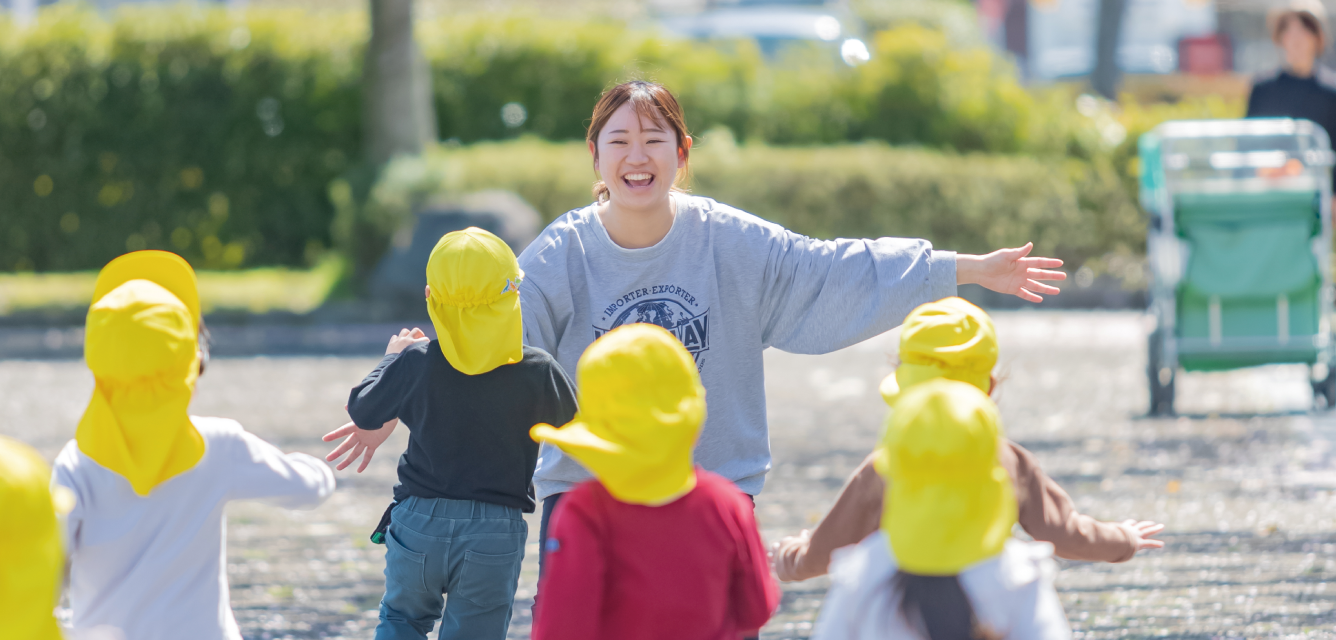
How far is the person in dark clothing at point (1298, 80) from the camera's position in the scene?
8.53 metres

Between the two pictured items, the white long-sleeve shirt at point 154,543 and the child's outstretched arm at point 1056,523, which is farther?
the child's outstretched arm at point 1056,523

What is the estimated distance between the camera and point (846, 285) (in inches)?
147

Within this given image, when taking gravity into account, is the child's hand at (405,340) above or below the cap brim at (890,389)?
above

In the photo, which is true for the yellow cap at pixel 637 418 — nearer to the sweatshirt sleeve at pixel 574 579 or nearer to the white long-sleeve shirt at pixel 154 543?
the sweatshirt sleeve at pixel 574 579


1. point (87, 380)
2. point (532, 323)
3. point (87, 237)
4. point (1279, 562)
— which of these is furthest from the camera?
point (87, 237)

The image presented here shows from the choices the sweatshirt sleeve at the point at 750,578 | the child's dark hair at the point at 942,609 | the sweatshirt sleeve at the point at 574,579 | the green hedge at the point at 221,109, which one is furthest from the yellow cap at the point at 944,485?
the green hedge at the point at 221,109

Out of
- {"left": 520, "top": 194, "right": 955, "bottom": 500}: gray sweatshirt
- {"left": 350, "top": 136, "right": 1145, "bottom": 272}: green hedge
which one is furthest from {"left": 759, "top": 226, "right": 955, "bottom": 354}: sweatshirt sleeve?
{"left": 350, "top": 136, "right": 1145, "bottom": 272}: green hedge

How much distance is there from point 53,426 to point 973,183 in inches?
336

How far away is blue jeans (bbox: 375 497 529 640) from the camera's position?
3363 mm

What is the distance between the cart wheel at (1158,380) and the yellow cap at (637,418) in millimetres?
6089

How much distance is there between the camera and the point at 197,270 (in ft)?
55.4

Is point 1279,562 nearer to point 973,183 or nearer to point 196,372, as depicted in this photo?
point 196,372

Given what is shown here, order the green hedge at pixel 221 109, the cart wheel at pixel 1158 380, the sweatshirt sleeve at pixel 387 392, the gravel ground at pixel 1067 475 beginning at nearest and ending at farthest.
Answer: the sweatshirt sleeve at pixel 387 392, the gravel ground at pixel 1067 475, the cart wheel at pixel 1158 380, the green hedge at pixel 221 109

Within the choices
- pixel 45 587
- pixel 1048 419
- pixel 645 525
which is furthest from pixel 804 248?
pixel 1048 419
